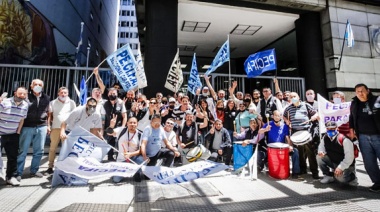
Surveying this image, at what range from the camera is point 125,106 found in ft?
21.3

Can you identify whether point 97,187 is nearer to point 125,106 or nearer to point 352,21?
point 125,106

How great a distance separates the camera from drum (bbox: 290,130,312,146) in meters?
5.10

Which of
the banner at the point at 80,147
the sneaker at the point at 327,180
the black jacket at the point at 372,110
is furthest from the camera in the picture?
the sneaker at the point at 327,180

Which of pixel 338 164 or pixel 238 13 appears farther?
pixel 238 13

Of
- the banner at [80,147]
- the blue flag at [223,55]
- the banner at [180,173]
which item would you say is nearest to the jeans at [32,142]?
the banner at [80,147]

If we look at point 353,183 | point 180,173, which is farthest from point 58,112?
point 353,183

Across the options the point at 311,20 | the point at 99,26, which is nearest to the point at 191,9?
the point at 311,20

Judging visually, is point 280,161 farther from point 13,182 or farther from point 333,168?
point 13,182

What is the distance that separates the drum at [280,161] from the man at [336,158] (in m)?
0.68

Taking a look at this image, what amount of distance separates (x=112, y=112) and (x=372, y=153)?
5972 mm

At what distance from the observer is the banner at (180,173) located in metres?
3.66

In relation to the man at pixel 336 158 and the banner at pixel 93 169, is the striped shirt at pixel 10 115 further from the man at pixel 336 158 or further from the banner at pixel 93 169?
the man at pixel 336 158

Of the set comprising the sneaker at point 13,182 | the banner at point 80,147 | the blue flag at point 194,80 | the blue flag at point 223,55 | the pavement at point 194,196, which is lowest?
the pavement at point 194,196

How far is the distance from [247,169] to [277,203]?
154 centimetres
